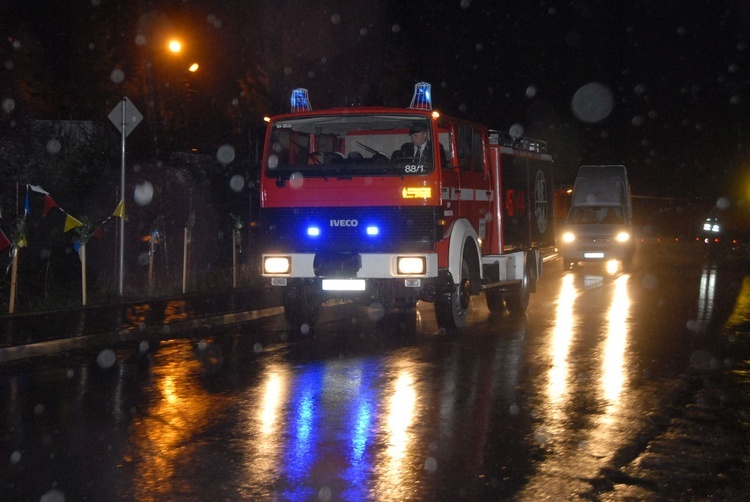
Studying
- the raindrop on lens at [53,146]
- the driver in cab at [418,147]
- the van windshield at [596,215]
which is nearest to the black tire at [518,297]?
the driver in cab at [418,147]

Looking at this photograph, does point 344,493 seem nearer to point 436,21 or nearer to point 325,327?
point 325,327

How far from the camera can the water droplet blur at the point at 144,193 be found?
1756 cm

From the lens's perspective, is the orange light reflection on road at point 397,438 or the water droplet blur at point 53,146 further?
the water droplet blur at point 53,146

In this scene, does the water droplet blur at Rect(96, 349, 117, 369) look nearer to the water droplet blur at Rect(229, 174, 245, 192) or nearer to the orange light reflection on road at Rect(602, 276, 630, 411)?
the orange light reflection on road at Rect(602, 276, 630, 411)

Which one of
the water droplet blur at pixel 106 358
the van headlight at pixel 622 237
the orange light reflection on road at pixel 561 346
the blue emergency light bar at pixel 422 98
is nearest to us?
the orange light reflection on road at pixel 561 346

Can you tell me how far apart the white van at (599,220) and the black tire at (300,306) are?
46.6ft

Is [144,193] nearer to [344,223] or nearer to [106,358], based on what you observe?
[344,223]

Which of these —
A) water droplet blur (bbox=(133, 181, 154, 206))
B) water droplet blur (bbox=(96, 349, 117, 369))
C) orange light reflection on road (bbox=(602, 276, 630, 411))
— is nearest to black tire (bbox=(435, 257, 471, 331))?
orange light reflection on road (bbox=(602, 276, 630, 411))

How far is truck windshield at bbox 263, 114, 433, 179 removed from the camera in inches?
466

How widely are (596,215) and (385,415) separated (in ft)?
66.3

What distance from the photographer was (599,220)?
1045 inches

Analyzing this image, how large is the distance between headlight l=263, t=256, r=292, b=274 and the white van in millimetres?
15180

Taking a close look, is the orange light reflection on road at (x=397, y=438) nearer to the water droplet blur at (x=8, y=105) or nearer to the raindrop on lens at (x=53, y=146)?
the water droplet blur at (x=8, y=105)

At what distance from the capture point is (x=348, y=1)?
74.7 feet
